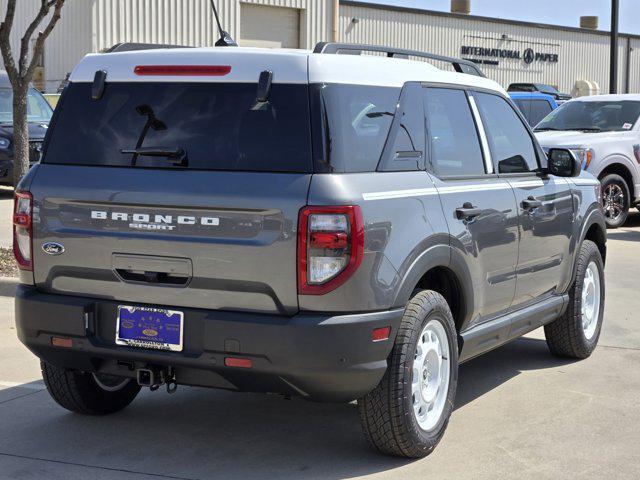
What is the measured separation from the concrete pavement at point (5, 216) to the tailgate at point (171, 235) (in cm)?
687

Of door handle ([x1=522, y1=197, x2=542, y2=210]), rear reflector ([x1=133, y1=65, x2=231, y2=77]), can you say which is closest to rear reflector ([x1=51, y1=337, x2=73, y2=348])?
rear reflector ([x1=133, y1=65, x2=231, y2=77])

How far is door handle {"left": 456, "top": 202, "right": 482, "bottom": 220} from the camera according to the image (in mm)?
5254

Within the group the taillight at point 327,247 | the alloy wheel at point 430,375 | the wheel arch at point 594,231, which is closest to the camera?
the taillight at point 327,247

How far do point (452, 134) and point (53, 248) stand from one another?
205 centimetres

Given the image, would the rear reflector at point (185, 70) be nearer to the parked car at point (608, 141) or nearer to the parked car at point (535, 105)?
the parked car at point (608, 141)

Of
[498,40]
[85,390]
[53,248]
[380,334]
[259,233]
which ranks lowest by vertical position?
[85,390]

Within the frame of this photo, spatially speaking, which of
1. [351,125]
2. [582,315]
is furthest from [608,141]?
[351,125]

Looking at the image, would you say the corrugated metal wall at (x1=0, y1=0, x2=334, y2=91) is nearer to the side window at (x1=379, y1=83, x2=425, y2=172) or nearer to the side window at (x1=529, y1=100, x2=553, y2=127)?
the side window at (x1=529, y1=100, x2=553, y2=127)

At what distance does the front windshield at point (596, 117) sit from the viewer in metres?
15.5

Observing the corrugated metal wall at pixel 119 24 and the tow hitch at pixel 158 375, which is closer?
the tow hitch at pixel 158 375

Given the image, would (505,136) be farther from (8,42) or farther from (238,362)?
(8,42)

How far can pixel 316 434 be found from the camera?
213 inches

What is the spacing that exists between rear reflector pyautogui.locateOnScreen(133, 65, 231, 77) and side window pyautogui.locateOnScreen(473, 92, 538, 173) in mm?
1704

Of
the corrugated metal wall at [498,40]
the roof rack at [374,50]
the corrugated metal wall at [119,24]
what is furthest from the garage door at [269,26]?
the roof rack at [374,50]
